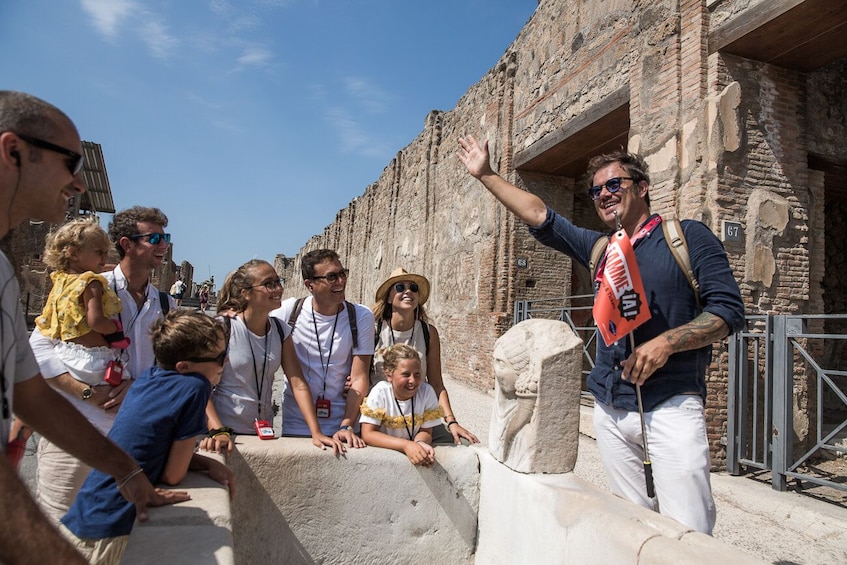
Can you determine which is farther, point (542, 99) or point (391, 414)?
point (542, 99)

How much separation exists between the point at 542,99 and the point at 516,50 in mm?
1750

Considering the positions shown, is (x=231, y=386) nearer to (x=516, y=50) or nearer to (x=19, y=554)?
(x=19, y=554)

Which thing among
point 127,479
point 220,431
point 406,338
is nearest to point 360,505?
point 220,431

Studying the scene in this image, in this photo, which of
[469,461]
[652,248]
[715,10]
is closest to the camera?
[652,248]

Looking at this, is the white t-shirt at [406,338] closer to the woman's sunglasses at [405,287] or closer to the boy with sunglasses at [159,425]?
the woman's sunglasses at [405,287]

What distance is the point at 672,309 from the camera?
2225 millimetres

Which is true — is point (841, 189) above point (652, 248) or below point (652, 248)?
above

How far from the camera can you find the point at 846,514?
431 cm

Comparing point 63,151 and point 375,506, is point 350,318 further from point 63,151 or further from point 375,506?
point 63,151

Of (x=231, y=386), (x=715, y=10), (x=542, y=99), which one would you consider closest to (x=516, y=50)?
(x=542, y=99)

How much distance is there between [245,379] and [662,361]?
78.1 inches

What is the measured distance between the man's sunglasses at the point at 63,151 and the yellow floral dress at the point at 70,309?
132 cm

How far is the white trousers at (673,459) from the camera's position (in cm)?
201

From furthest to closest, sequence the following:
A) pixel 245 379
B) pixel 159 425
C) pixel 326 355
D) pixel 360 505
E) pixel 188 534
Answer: pixel 326 355 → pixel 245 379 → pixel 360 505 → pixel 159 425 → pixel 188 534
